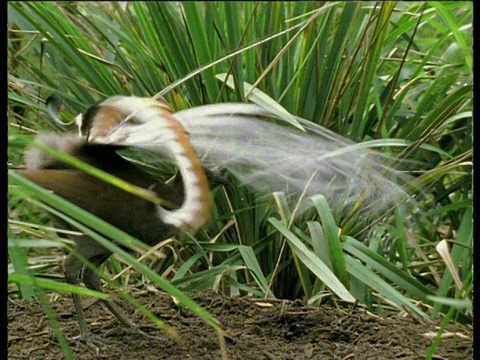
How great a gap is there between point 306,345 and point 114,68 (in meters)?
0.86

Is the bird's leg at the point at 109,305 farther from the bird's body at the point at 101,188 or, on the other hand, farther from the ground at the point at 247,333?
the bird's body at the point at 101,188

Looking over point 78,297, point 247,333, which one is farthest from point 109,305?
point 247,333

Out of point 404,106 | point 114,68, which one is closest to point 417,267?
point 404,106

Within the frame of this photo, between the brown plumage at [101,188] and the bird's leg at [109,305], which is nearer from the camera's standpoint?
the brown plumage at [101,188]

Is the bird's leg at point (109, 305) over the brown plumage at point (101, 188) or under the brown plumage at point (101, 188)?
under

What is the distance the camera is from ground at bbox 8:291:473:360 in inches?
61.4

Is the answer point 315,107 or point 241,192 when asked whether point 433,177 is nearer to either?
point 315,107

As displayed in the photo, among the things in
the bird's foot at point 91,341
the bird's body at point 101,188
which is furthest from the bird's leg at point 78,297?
the bird's body at point 101,188

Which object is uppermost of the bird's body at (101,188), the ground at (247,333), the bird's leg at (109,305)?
the bird's body at (101,188)

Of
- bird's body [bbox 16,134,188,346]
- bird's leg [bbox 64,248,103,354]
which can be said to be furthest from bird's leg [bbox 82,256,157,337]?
bird's body [bbox 16,134,188,346]

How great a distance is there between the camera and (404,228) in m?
1.99

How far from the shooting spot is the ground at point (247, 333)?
5.12 ft

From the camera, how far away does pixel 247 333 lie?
1663mm
